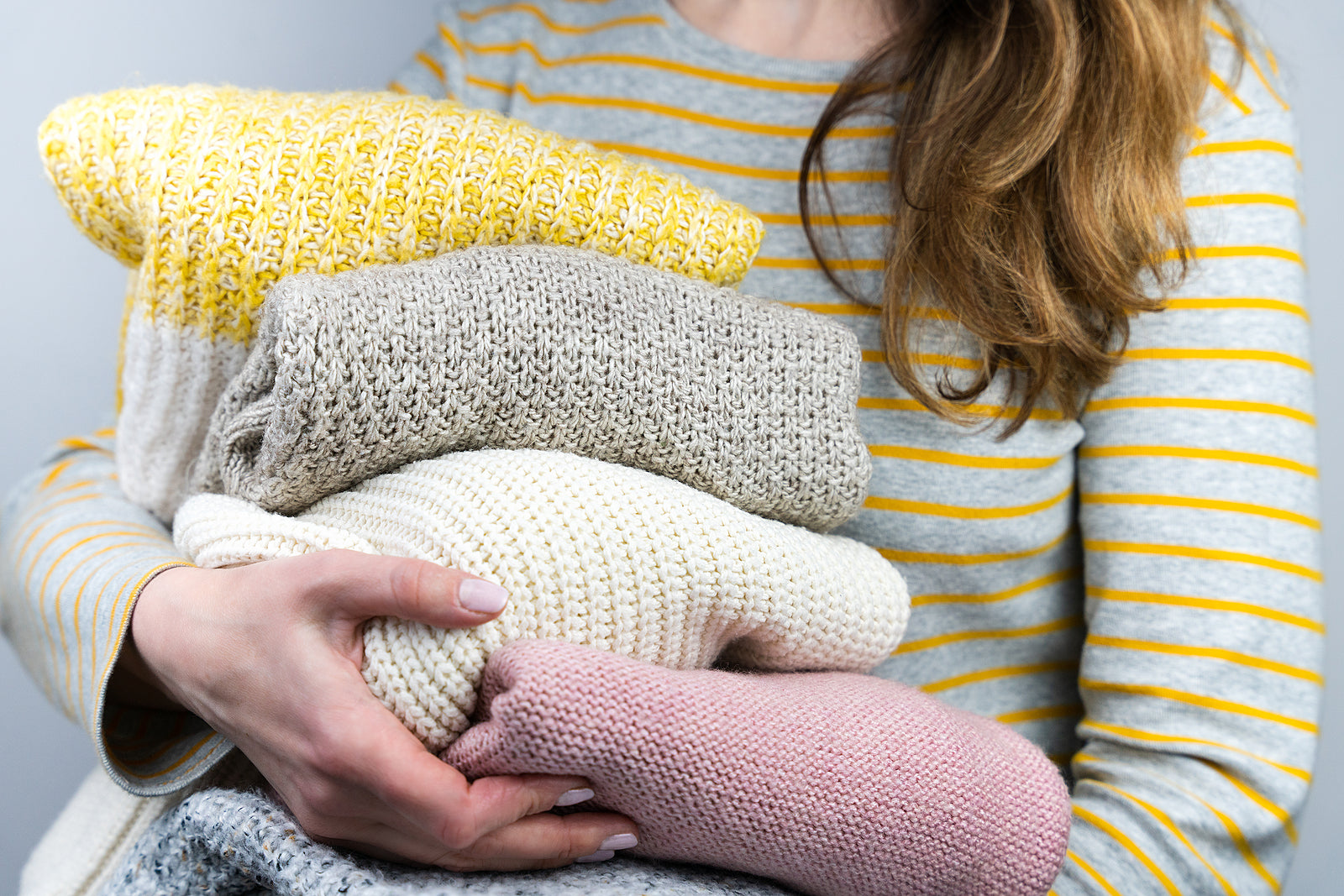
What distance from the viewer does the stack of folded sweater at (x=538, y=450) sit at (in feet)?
1.23

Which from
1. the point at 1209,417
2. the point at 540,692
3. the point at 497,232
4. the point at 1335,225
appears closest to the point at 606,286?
the point at 497,232

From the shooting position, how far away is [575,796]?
1.23 feet

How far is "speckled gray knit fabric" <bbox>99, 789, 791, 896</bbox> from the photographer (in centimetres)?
38

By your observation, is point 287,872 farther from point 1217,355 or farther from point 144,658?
point 1217,355

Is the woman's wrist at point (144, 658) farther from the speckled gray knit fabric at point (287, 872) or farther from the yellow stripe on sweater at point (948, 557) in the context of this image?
the yellow stripe on sweater at point (948, 557)

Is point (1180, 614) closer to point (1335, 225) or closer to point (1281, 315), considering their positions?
point (1281, 315)

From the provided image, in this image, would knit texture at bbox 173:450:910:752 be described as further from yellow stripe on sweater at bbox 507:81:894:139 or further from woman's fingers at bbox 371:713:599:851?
yellow stripe on sweater at bbox 507:81:894:139

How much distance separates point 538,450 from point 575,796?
16 cm

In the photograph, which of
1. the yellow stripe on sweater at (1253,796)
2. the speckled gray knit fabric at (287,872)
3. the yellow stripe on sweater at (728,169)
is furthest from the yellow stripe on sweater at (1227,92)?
the speckled gray knit fabric at (287,872)

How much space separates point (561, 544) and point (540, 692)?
0.21 ft

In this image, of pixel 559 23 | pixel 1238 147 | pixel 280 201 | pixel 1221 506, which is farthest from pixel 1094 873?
pixel 559 23

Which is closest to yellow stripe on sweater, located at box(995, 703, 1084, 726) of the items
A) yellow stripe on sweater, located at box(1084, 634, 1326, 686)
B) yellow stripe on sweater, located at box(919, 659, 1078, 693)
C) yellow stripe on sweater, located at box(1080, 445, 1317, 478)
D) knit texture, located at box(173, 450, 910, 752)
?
yellow stripe on sweater, located at box(919, 659, 1078, 693)

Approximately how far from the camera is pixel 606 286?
0.44 m

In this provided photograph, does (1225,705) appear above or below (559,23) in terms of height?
below
